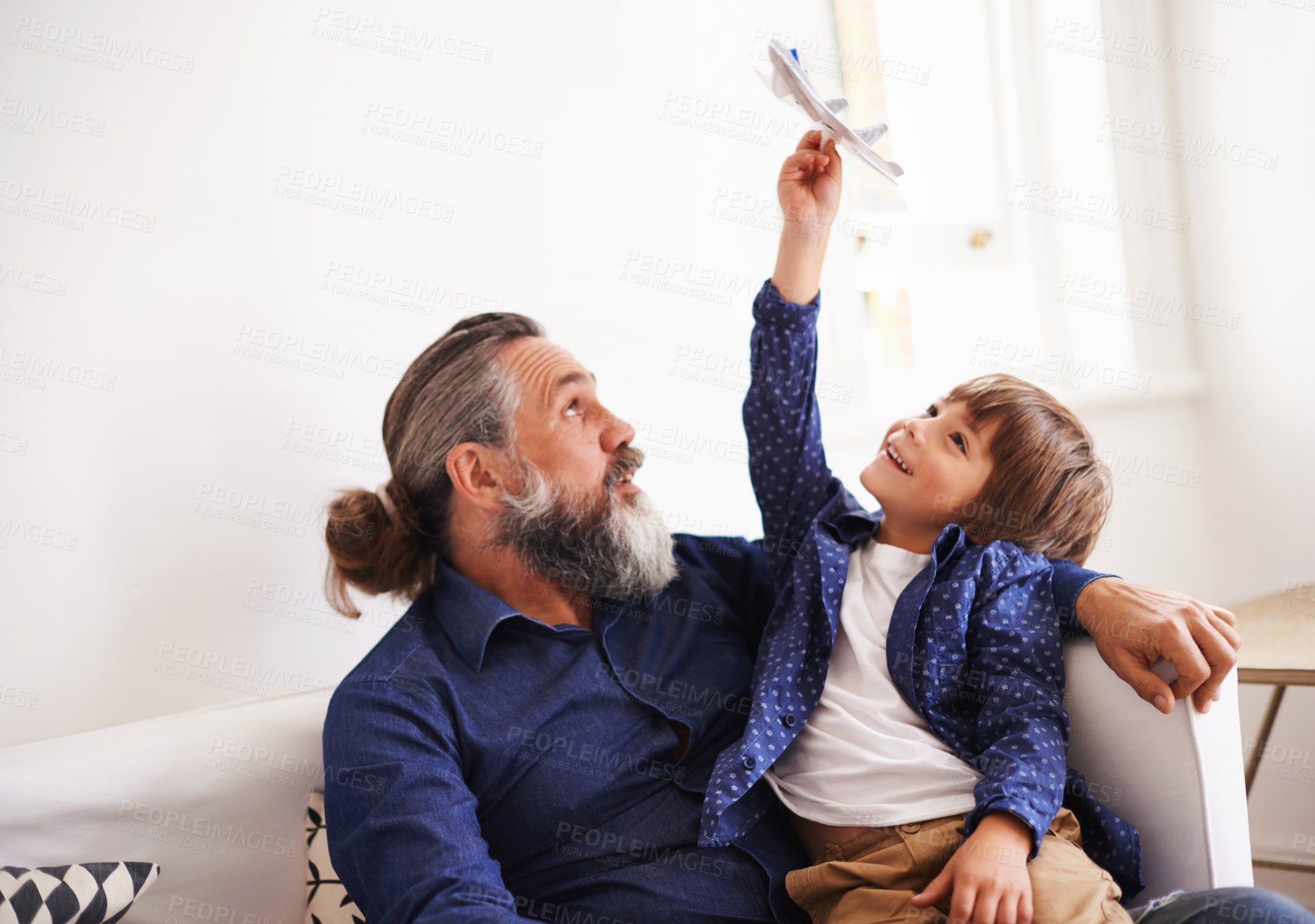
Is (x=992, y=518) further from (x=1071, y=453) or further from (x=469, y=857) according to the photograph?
(x=469, y=857)

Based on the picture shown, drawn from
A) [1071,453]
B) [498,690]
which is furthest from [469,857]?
[1071,453]

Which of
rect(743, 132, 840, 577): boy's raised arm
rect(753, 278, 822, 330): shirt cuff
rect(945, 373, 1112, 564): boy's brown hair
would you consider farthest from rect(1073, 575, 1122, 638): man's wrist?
rect(753, 278, 822, 330): shirt cuff

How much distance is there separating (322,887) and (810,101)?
4.86 feet

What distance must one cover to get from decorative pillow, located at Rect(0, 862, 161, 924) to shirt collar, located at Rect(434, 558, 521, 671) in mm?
548

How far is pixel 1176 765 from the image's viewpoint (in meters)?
1.27

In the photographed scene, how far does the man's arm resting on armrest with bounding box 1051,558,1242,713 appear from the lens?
1211mm

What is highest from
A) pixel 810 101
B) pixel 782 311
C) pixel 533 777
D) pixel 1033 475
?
pixel 810 101

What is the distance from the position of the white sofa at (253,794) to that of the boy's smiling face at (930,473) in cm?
29

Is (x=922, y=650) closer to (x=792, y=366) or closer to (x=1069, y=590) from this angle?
(x=1069, y=590)

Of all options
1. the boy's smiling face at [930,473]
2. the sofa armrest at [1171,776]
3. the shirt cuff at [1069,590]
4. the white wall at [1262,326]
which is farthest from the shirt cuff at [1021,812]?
the white wall at [1262,326]

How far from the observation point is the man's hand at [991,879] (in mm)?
1110

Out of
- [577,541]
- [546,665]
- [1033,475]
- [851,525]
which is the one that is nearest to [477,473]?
[577,541]

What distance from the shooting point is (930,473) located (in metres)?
1.54

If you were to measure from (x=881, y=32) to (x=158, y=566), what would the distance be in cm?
245
